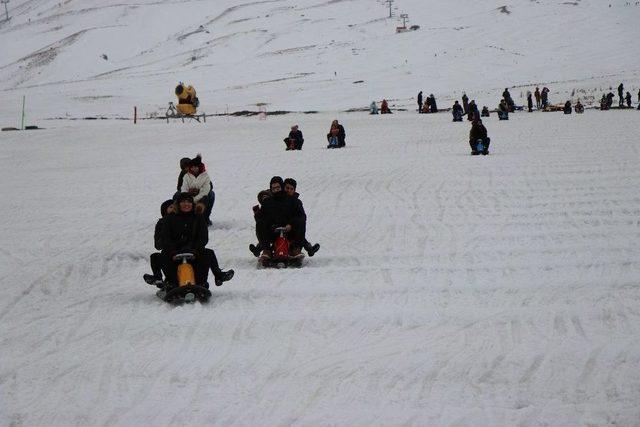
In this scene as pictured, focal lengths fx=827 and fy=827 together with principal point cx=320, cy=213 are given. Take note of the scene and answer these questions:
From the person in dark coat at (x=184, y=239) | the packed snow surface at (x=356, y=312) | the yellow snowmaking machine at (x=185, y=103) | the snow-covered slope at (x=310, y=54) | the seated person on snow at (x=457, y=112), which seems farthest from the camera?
the snow-covered slope at (x=310, y=54)

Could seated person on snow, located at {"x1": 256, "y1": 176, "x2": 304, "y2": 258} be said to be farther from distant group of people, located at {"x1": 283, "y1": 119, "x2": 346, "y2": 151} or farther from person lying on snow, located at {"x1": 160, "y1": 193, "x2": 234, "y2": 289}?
distant group of people, located at {"x1": 283, "y1": 119, "x2": 346, "y2": 151}

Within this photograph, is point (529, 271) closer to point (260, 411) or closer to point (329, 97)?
point (260, 411)

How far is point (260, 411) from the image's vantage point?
4953mm

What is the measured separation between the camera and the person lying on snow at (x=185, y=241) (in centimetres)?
770

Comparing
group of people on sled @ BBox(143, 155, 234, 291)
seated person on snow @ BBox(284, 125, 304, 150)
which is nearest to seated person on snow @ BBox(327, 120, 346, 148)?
seated person on snow @ BBox(284, 125, 304, 150)

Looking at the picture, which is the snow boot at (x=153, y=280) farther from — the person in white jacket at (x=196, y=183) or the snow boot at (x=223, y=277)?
the person in white jacket at (x=196, y=183)

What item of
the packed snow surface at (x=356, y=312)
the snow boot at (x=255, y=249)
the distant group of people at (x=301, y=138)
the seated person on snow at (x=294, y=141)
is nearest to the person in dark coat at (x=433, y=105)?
the distant group of people at (x=301, y=138)

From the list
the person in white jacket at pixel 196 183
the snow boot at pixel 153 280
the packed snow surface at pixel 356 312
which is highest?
the person in white jacket at pixel 196 183

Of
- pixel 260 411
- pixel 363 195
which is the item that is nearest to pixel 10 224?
pixel 363 195

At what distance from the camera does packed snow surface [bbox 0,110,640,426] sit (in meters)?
5.06

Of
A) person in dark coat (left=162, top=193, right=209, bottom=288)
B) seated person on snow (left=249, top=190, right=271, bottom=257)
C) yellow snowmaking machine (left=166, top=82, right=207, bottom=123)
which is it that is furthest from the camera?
yellow snowmaking machine (left=166, top=82, right=207, bottom=123)

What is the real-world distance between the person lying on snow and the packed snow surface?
275 millimetres

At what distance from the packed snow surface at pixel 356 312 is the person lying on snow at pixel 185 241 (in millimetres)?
275

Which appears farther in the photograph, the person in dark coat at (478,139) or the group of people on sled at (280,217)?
the person in dark coat at (478,139)
